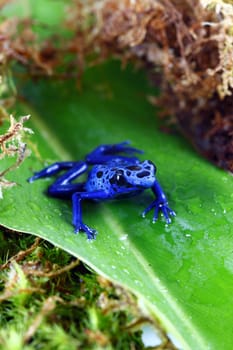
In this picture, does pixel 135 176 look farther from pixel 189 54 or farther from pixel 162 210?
pixel 189 54

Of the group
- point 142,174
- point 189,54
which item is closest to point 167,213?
point 142,174

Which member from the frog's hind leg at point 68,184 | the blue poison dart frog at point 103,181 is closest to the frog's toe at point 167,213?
the blue poison dart frog at point 103,181

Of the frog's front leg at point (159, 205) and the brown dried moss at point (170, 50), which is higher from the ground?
the brown dried moss at point (170, 50)

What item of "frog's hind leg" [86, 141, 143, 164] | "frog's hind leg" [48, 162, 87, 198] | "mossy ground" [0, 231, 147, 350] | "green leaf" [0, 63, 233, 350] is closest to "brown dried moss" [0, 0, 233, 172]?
"green leaf" [0, 63, 233, 350]

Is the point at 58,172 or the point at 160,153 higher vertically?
the point at 58,172

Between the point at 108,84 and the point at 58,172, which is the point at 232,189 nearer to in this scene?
the point at 58,172

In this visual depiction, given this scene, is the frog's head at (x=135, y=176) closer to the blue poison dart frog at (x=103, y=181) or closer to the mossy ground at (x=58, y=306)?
the blue poison dart frog at (x=103, y=181)

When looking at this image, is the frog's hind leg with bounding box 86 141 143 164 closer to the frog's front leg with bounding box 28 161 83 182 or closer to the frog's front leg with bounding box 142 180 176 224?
the frog's front leg with bounding box 28 161 83 182

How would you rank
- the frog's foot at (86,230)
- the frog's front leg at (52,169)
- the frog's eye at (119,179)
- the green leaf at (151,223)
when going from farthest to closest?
the frog's front leg at (52,169)
the frog's eye at (119,179)
the frog's foot at (86,230)
the green leaf at (151,223)

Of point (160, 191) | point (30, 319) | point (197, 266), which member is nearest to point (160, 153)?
point (160, 191)
